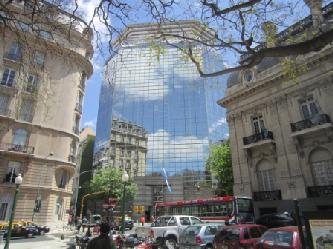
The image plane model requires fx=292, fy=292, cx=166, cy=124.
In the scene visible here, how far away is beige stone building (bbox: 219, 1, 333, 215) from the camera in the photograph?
23.5 metres

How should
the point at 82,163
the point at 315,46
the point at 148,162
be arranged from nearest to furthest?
the point at 315,46 < the point at 148,162 < the point at 82,163

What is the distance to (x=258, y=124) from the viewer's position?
29.4 metres

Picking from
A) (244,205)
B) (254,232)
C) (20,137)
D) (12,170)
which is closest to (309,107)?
(244,205)

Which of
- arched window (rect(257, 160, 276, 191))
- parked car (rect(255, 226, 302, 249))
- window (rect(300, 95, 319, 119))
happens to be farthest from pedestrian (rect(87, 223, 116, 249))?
window (rect(300, 95, 319, 119))

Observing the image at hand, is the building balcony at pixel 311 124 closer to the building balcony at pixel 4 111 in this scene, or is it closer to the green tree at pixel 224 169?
the green tree at pixel 224 169

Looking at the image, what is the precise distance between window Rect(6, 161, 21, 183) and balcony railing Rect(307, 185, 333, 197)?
29125 mm

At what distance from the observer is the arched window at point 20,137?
3303 centimetres

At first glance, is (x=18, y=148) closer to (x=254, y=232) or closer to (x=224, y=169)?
(x=224, y=169)

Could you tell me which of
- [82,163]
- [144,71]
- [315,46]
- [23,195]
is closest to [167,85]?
[144,71]

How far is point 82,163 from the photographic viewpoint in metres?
86.3

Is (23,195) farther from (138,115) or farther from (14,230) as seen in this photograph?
(138,115)

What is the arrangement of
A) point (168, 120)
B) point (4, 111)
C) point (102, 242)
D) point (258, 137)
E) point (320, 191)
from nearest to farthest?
1. point (102, 242)
2. point (320, 191)
3. point (258, 137)
4. point (4, 111)
5. point (168, 120)

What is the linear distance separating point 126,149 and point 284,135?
5569 cm

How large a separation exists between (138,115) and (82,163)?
77.1ft
